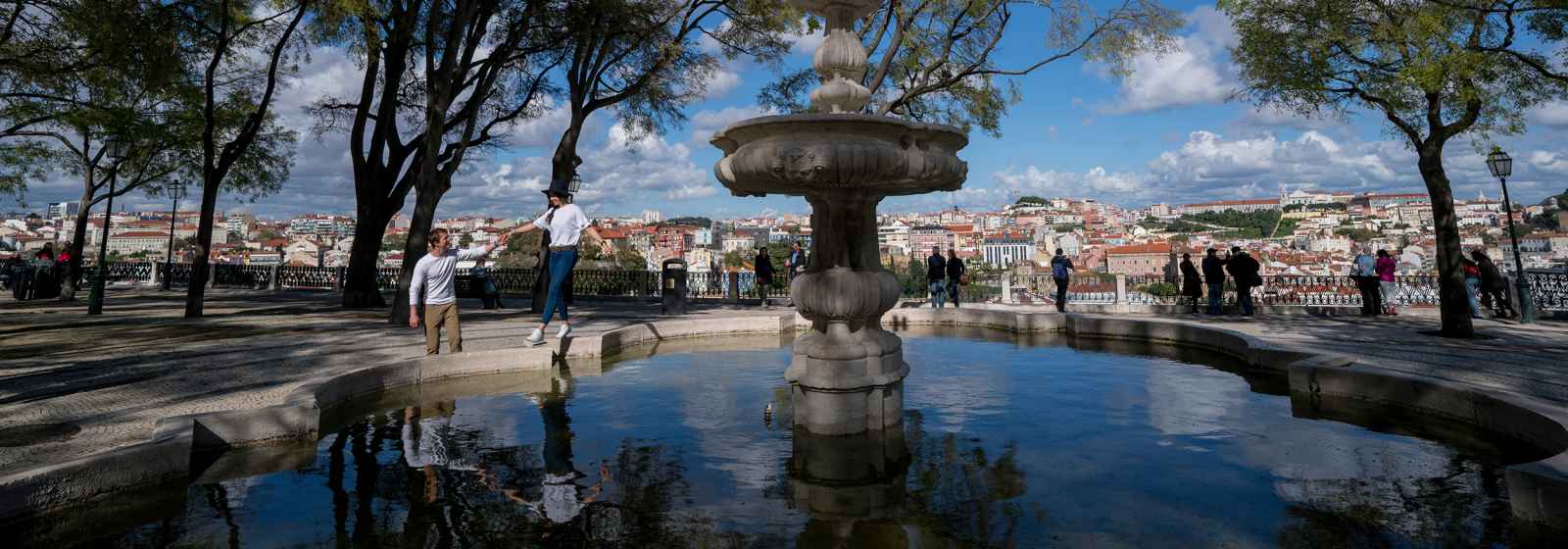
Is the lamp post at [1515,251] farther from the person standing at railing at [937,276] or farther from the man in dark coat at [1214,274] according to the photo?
the person standing at railing at [937,276]

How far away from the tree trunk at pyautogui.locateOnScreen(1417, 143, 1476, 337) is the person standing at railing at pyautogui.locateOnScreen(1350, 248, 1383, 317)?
3907mm

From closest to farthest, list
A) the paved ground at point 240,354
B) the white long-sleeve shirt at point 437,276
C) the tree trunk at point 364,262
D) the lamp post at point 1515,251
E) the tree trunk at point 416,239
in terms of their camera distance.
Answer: the paved ground at point 240,354 → the white long-sleeve shirt at point 437,276 → the tree trunk at point 416,239 → the lamp post at point 1515,251 → the tree trunk at point 364,262

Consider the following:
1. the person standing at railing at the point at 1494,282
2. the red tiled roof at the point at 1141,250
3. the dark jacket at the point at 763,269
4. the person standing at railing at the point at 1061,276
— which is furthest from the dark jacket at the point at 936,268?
the red tiled roof at the point at 1141,250

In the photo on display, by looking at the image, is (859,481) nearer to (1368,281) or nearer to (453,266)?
(453,266)

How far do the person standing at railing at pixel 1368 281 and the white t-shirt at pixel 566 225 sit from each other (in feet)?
46.8

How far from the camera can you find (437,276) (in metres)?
6.12

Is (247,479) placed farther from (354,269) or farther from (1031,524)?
(354,269)

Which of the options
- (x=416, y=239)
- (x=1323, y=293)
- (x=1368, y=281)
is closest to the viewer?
(x=416, y=239)

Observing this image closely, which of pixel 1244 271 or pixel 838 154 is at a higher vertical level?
pixel 838 154

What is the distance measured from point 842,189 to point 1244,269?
41.9ft

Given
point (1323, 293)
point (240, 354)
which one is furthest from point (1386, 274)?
point (240, 354)

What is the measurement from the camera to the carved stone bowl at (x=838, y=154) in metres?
3.77

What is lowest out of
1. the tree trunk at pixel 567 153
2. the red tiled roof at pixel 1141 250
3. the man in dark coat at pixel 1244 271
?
the man in dark coat at pixel 1244 271

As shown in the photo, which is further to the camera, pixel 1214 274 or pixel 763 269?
pixel 763 269
